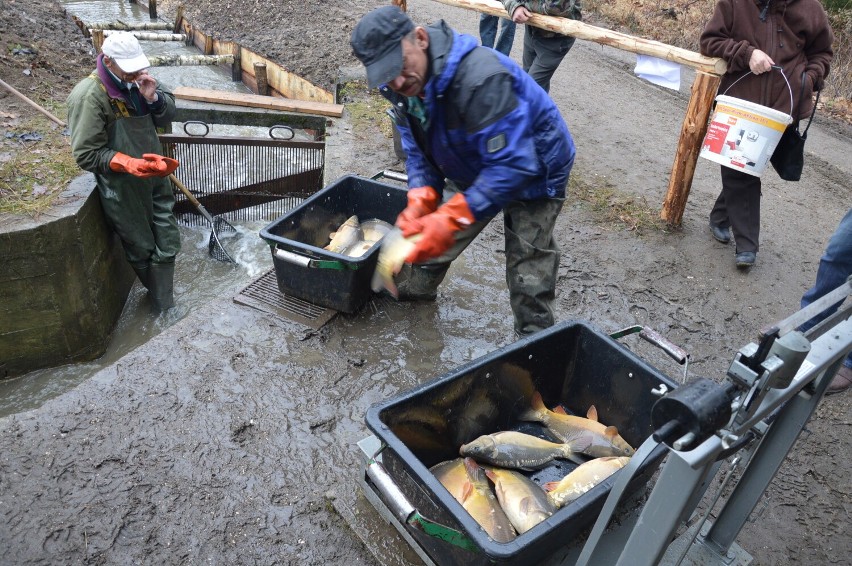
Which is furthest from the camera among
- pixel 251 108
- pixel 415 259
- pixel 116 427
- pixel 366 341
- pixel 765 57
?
pixel 251 108

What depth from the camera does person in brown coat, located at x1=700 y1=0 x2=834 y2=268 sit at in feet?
14.0

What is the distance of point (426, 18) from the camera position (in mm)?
11570

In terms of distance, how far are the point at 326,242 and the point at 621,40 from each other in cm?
302

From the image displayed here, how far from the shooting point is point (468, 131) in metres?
2.77

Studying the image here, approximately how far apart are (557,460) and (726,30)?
11.4 ft

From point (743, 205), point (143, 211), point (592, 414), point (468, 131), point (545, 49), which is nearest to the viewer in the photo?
point (468, 131)

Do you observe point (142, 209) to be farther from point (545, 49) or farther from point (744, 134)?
point (744, 134)

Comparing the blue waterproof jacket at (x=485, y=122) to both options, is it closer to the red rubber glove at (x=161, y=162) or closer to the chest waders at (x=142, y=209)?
the red rubber glove at (x=161, y=162)

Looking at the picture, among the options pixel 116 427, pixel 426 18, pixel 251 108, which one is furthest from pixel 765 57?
pixel 426 18

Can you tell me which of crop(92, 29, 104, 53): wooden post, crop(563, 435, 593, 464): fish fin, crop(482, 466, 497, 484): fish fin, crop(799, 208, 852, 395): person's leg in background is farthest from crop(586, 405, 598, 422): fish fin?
crop(92, 29, 104, 53): wooden post

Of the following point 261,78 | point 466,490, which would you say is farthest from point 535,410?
point 261,78

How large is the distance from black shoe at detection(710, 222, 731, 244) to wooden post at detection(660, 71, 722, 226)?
11.3 inches

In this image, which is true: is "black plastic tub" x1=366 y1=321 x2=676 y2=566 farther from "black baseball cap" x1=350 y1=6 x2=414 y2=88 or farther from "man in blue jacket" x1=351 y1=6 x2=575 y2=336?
"black baseball cap" x1=350 y1=6 x2=414 y2=88

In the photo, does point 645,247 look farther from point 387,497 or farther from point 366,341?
point 387,497
